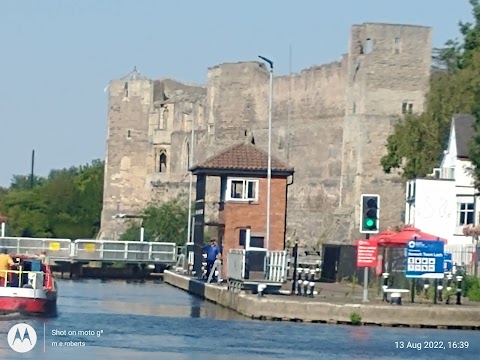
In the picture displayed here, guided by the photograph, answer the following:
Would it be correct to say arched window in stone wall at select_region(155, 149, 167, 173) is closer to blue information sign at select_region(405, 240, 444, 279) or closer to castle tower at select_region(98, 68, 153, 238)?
castle tower at select_region(98, 68, 153, 238)

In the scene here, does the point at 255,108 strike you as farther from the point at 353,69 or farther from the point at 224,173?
the point at 224,173

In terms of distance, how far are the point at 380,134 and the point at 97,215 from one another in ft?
114

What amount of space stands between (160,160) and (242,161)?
190 feet

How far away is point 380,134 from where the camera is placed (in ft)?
261

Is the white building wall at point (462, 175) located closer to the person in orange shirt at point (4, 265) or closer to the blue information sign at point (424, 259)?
the blue information sign at point (424, 259)

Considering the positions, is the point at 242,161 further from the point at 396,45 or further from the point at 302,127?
the point at 302,127

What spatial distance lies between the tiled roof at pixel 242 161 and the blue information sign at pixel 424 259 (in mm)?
11602

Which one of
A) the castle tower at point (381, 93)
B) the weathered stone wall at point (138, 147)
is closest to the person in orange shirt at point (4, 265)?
the castle tower at point (381, 93)

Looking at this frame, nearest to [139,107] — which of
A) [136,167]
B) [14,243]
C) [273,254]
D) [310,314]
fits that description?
[136,167]

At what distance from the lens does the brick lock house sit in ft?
155

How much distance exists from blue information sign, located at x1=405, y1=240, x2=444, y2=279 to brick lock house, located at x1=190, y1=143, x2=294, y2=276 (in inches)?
451

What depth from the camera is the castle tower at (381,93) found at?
78.7 m

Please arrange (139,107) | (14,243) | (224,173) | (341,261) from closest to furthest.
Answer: (224,173), (341,261), (14,243), (139,107)

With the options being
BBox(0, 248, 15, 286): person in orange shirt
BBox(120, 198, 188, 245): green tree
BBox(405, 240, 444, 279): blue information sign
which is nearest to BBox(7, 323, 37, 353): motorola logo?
BBox(0, 248, 15, 286): person in orange shirt
